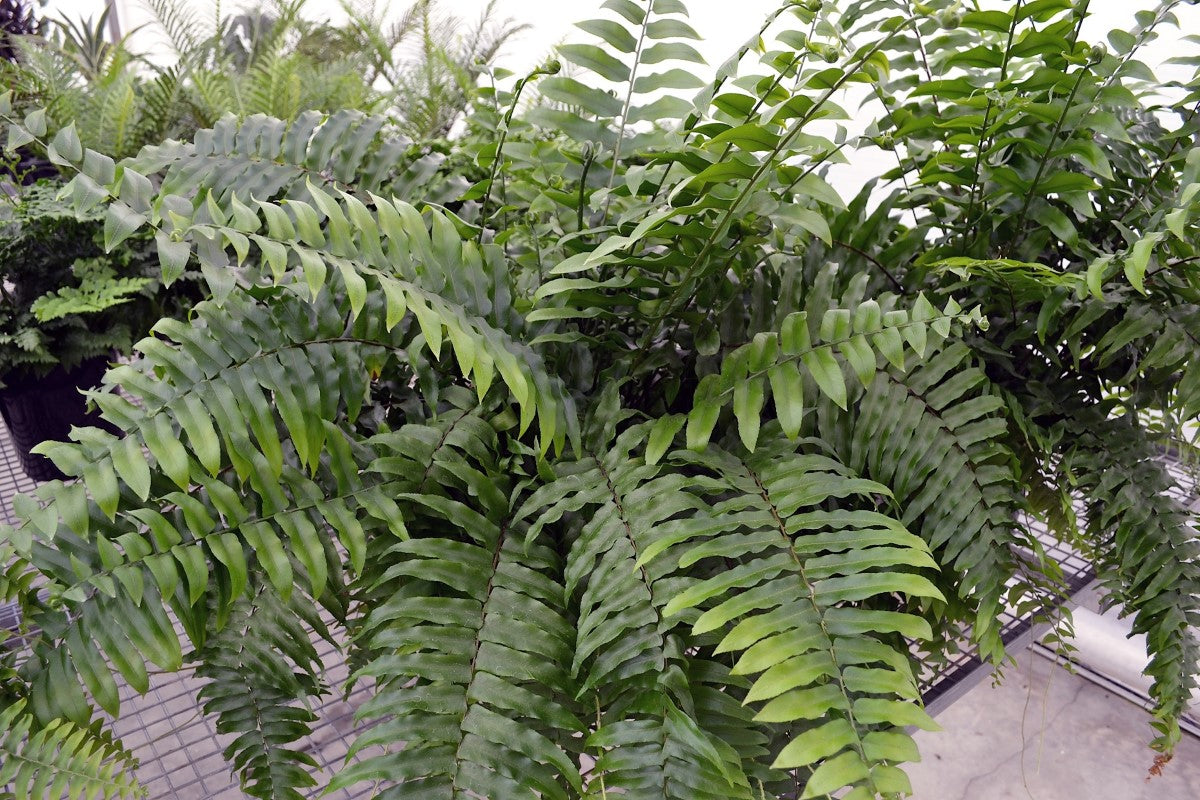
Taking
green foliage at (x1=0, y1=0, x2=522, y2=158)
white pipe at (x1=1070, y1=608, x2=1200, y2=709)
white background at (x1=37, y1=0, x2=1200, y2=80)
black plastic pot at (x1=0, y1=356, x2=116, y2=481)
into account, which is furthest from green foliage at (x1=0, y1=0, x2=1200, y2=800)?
white pipe at (x1=1070, y1=608, x2=1200, y2=709)

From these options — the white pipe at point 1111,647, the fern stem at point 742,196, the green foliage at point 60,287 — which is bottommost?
the white pipe at point 1111,647

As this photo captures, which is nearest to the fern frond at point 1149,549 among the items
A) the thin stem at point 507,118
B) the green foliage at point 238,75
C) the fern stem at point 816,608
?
the fern stem at point 816,608

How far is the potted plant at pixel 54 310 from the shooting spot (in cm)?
127

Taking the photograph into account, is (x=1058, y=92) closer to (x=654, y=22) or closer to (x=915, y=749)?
(x=654, y=22)

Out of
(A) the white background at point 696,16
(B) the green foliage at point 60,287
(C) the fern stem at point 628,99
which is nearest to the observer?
(C) the fern stem at point 628,99

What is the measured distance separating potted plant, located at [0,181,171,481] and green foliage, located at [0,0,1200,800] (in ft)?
1.82

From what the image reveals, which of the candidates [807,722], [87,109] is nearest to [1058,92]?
[807,722]

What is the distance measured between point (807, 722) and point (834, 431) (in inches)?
10.3

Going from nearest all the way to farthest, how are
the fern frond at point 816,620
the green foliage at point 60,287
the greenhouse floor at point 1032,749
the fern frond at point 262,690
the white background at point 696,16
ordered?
the fern frond at point 816,620, the fern frond at point 262,690, the green foliage at point 60,287, the greenhouse floor at point 1032,749, the white background at point 696,16

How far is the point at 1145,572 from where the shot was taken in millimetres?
713

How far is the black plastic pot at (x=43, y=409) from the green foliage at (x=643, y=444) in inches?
26.9

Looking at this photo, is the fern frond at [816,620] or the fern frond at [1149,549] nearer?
the fern frond at [816,620]

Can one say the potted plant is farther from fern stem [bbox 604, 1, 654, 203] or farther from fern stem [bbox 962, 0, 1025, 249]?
fern stem [bbox 962, 0, 1025, 249]

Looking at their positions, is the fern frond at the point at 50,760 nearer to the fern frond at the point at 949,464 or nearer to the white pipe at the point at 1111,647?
the fern frond at the point at 949,464
